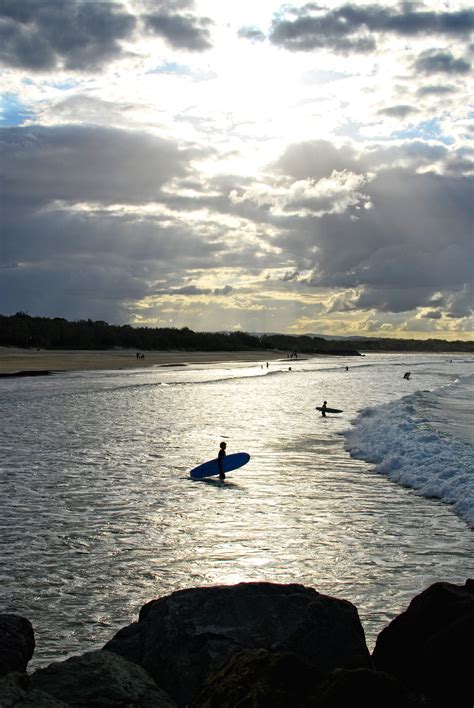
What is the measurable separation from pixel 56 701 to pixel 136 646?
63.7 inches

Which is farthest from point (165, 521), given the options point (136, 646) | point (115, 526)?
point (136, 646)

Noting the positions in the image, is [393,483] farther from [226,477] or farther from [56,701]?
[56,701]

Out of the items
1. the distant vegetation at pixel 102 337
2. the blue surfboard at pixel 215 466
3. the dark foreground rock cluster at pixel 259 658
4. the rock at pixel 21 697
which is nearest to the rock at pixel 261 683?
the dark foreground rock cluster at pixel 259 658

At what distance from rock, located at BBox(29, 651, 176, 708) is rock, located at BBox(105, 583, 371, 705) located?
1.93ft

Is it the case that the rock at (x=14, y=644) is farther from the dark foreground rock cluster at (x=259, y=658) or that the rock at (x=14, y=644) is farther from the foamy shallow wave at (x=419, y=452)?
the foamy shallow wave at (x=419, y=452)

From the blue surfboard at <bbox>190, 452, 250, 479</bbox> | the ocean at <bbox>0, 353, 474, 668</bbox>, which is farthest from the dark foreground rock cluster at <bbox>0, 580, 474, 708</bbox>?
the blue surfboard at <bbox>190, 452, 250, 479</bbox>

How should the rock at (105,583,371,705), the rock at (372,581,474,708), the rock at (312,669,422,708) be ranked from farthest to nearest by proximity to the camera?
the rock at (105,583,371,705)
the rock at (372,581,474,708)
the rock at (312,669,422,708)

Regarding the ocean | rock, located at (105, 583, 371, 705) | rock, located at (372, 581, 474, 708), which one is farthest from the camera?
the ocean

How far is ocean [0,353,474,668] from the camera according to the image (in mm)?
9820

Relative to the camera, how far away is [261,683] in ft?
17.1

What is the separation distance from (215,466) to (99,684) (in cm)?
1327

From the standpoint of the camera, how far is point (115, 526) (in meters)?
13.4

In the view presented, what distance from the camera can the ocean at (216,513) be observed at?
9820mm

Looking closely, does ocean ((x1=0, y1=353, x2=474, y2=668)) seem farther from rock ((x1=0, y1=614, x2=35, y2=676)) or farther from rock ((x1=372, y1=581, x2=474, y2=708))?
rock ((x1=372, y1=581, x2=474, y2=708))
